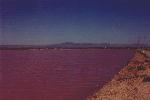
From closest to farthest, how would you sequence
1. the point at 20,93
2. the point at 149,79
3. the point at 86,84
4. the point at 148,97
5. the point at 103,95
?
the point at 148,97 → the point at 103,95 → the point at 20,93 → the point at 149,79 → the point at 86,84

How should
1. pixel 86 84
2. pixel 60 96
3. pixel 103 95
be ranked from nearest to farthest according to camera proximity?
pixel 103 95 < pixel 60 96 < pixel 86 84

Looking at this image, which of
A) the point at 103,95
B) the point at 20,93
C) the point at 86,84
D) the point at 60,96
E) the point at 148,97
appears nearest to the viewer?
the point at 148,97

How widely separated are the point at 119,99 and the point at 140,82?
5016 millimetres

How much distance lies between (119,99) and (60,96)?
342cm

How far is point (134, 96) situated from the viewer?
14.6 meters

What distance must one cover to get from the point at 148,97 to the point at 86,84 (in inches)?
315

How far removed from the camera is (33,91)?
18.6 meters

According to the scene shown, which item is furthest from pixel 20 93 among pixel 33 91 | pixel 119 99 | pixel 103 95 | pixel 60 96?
pixel 119 99

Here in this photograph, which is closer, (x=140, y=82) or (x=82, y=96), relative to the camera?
(x=82, y=96)

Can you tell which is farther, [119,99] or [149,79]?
[149,79]

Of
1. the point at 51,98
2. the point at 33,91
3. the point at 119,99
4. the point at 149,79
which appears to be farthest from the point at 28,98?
the point at 149,79

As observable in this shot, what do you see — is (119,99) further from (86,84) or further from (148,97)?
(86,84)

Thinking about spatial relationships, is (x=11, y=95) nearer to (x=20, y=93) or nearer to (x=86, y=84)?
(x=20, y=93)

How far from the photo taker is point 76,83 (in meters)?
22.3
